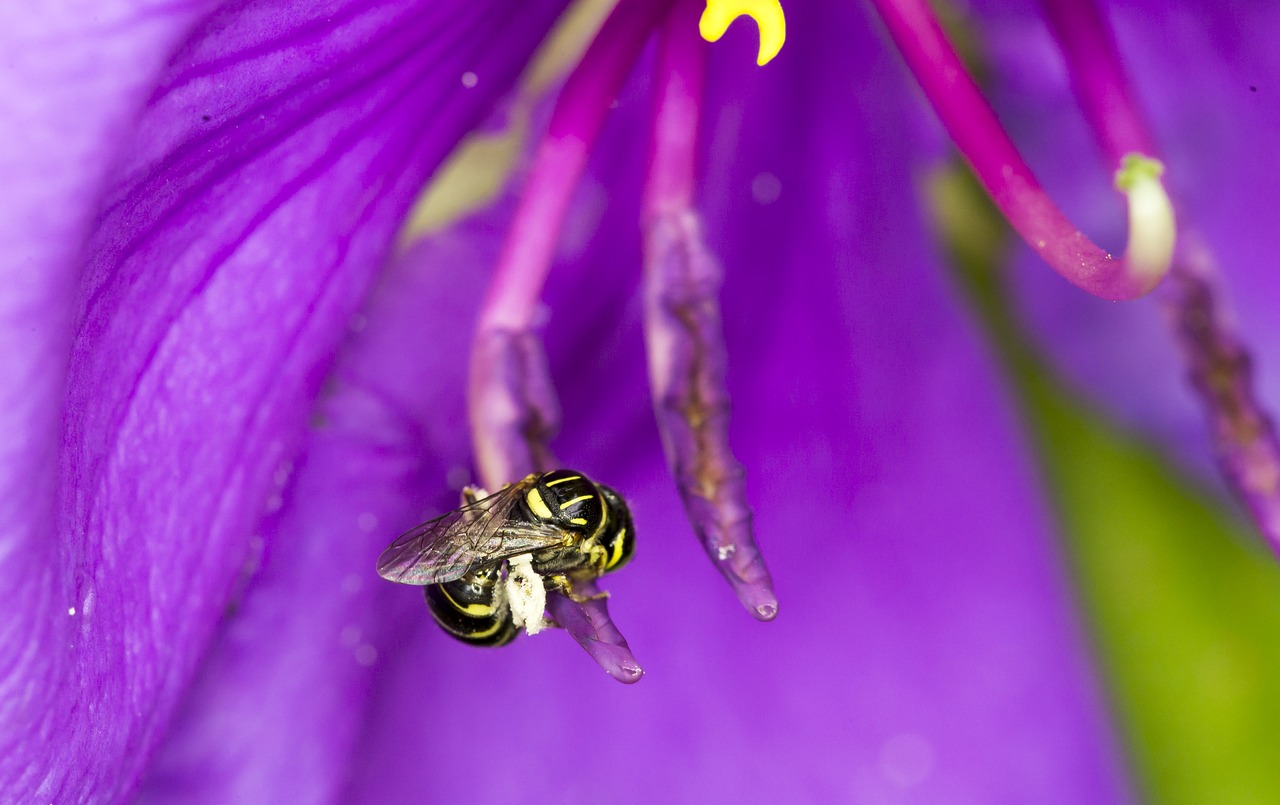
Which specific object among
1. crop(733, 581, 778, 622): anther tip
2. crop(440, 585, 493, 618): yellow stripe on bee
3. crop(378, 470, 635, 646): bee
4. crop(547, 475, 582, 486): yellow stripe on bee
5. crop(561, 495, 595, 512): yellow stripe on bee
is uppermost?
crop(547, 475, 582, 486): yellow stripe on bee

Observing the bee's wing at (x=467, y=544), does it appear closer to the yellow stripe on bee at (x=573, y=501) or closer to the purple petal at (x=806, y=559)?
the yellow stripe on bee at (x=573, y=501)

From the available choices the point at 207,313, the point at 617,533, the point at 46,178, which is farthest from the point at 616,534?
the point at 46,178

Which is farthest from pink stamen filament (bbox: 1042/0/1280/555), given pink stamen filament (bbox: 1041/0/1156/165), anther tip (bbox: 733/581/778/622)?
anther tip (bbox: 733/581/778/622)

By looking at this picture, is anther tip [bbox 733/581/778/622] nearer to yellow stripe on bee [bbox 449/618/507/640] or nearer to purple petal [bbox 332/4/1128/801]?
yellow stripe on bee [bbox 449/618/507/640]

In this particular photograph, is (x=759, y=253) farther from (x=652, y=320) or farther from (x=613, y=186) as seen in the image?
(x=652, y=320)

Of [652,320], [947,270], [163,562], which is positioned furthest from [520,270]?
[947,270]

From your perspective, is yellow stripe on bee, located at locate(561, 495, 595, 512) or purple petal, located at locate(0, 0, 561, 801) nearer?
purple petal, located at locate(0, 0, 561, 801)

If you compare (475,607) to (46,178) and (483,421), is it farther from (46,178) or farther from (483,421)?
(46,178)

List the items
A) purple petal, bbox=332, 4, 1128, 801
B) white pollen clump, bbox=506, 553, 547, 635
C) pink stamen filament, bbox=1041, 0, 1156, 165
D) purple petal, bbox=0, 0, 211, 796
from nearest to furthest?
purple petal, bbox=0, 0, 211, 796 → white pollen clump, bbox=506, 553, 547, 635 → pink stamen filament, bbox=1041, 0, 1156, 165 → purple petal, bbox=332, 4, 1128, 801
